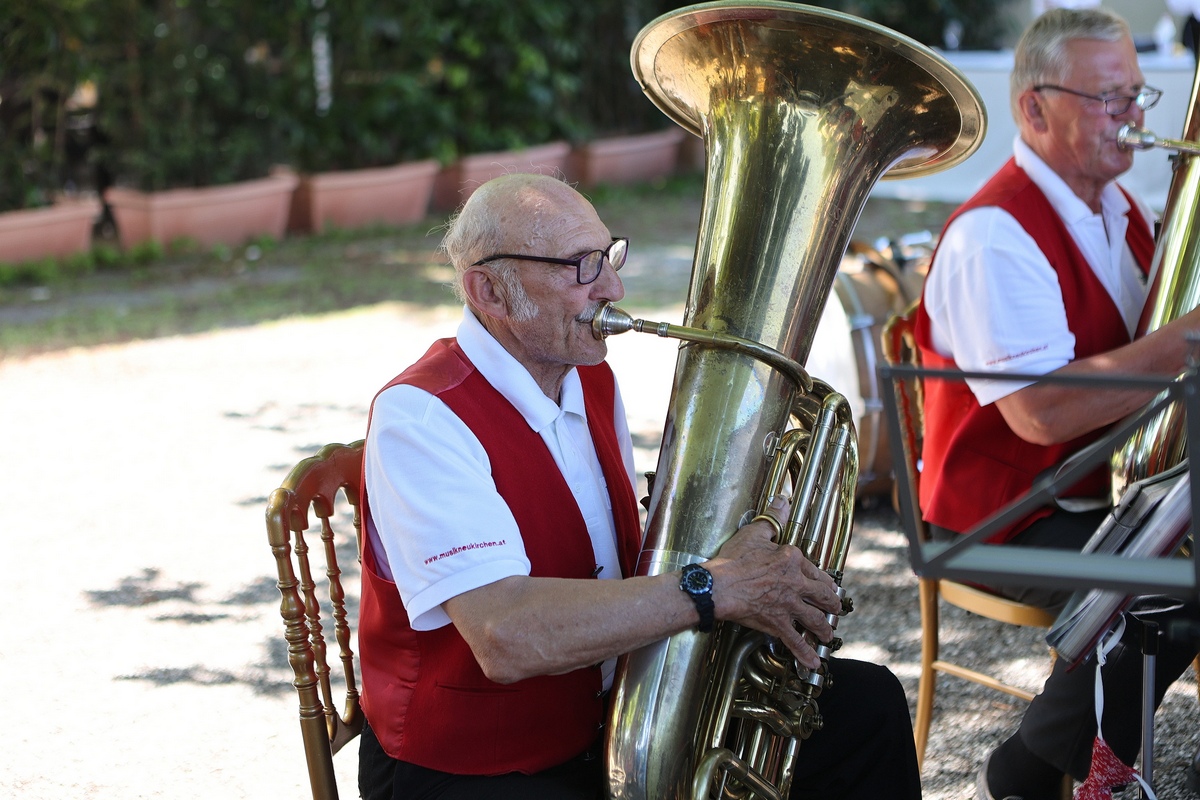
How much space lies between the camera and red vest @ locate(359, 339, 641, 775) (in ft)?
5.46

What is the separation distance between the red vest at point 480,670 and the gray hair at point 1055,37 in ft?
4.26

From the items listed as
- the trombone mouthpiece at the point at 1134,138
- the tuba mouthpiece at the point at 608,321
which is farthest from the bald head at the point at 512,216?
the trombone mouthpiece at the point at 1134,138

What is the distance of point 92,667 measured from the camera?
122 inches

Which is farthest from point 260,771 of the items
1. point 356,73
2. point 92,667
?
point 356,73

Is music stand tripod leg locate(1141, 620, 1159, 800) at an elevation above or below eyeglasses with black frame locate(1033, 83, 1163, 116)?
below

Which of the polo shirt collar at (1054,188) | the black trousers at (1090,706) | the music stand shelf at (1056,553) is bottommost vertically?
the black trousers at (1090,706)

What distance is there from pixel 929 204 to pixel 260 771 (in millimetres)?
7447

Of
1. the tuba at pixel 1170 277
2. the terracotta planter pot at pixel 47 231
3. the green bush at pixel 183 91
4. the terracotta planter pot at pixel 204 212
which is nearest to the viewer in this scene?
the tuba at pixel 1170 277

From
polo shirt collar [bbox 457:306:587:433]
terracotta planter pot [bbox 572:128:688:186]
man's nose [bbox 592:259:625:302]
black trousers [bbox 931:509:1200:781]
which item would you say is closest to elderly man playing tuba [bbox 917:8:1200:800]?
black trousers [bbox 931:509:1200:781]

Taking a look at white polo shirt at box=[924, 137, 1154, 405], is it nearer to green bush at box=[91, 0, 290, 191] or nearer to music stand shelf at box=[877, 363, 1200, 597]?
music stand shelf at box=[877, 363, 1200, 597]

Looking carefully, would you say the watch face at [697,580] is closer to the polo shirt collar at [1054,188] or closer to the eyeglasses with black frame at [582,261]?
the eyeglasses with black frame at [582,261]

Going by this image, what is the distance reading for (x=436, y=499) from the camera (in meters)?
1.59

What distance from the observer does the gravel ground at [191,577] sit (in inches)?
105

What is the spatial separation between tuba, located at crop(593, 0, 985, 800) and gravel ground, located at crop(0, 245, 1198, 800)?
994mm
